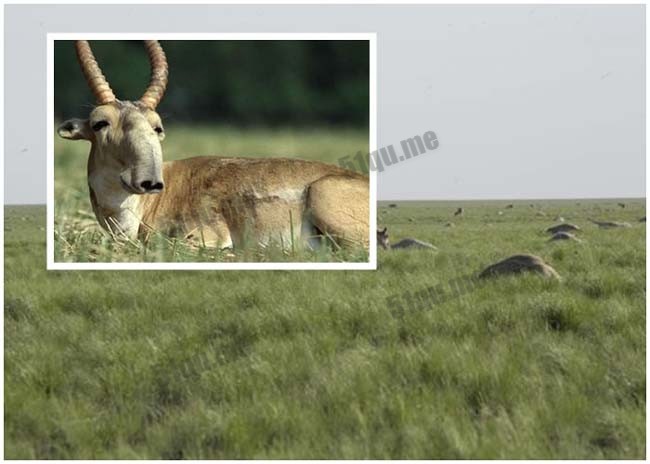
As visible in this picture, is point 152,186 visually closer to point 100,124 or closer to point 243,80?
point 100,124

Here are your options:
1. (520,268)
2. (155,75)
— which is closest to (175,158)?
(155,75)

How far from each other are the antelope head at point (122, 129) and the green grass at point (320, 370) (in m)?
1.25

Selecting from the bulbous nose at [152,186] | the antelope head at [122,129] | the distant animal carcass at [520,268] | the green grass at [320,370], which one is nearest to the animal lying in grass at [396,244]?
the distant animal carcass at [520,268]

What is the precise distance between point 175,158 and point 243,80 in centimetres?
83

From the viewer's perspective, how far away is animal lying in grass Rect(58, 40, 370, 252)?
642 cm

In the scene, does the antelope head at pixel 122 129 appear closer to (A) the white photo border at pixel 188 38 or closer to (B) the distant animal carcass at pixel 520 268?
(A) the white photo border at pixel 188 38

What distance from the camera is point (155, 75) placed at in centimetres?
651

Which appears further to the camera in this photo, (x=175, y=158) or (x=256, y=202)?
(x=256, y=202)

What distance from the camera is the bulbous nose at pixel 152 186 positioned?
6.59 metres

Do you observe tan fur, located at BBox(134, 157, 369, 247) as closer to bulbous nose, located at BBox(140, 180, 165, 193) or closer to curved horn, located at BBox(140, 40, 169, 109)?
bulbous nose, located at BBox(140, 180, 165, 193)

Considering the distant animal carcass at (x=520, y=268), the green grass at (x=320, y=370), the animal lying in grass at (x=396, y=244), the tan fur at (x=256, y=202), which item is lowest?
the green grass at (x=320, y=370)

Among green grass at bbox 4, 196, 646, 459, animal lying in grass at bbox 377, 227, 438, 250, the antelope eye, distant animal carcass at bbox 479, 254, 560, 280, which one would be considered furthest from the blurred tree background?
animal lying in grass at bbox 377, 227, 438, 250

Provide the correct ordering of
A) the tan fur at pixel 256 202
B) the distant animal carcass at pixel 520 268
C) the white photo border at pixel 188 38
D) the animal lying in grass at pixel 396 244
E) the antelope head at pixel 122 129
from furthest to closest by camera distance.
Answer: the animal lying in grass at pixel 396 244
the distant animal carcass at pixel 520 268
the tan fur at pixel 256 202
the white photo border at pixel 188 38
the antelope head at pixel 122 129

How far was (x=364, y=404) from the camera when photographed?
5035 millimetres
